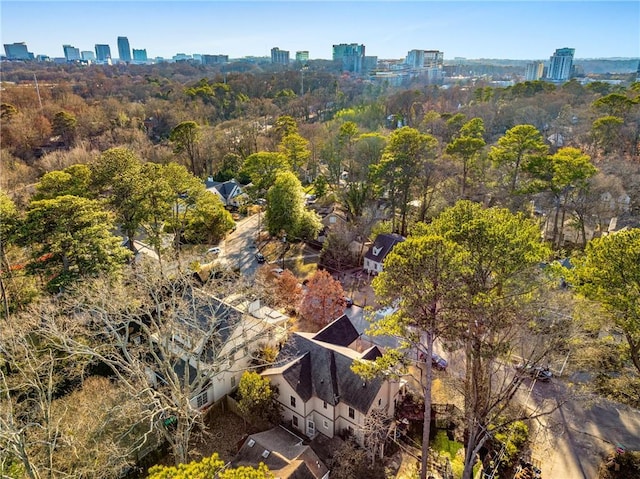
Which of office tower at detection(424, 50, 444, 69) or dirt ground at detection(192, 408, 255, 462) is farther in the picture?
office tower at detection(424, 50, 444, 69)

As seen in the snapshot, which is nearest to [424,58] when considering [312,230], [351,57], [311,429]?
[351,57]

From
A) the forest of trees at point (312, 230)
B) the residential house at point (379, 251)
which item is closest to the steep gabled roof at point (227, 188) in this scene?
the forest of trees at point (312, 230)

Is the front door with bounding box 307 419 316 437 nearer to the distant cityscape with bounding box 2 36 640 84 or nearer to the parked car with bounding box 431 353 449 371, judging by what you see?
the parked car with bounding box 431 353 449 371

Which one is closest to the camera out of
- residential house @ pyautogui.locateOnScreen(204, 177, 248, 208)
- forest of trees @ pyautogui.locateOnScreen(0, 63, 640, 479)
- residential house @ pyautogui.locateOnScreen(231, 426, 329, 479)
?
forest of trees @ pyautogui.locateOnScreen(0, 63, 640, 479)

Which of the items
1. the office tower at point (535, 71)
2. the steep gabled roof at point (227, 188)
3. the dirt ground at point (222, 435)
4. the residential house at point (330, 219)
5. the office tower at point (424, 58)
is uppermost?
the office tower at point (424, 58)

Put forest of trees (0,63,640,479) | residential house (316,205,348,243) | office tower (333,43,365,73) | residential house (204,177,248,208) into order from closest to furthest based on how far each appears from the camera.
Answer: forest of trees (0,63,640,479) → residential house (316,205,348,243) → residential house (204,177,248,208) → office tower (333,43,365,73)

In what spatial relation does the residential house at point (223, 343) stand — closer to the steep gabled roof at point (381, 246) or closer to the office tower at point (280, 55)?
the steep gabled roof at point (381, 246)

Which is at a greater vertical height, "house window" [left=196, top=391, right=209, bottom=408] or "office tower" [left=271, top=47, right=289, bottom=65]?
"office tower" [left=271, top=47, right=289, bottom=65]

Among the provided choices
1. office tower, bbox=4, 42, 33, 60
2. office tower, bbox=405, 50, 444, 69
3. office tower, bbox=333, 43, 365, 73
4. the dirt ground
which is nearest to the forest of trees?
the dirt ground
